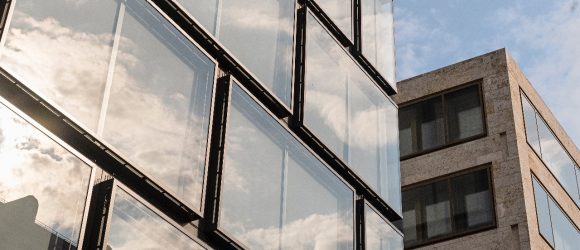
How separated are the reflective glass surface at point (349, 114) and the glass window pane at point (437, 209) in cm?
1263

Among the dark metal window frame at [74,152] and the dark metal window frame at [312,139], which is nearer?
the dark metal window frame at [74,152]

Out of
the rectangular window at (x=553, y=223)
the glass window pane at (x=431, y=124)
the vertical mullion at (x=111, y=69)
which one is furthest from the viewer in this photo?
the glass window pane at (x=431, y=124)

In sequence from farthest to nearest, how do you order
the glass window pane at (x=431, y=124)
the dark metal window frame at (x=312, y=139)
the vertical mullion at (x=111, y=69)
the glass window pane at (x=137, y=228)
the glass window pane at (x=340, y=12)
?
the glass window pane at (x=431, y=124) < the glass window pane at (x=340, y=12) < the dark metal window frame at (x=312, y=139) < the vertical mullion at (x=111, y=69) < the glass window pane at (x=137, y=228)

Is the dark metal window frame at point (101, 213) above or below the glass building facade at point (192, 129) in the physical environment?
below

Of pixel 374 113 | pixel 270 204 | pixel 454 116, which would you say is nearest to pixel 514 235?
pixel 454 116

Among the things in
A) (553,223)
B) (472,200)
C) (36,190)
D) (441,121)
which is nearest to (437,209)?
(472,200)

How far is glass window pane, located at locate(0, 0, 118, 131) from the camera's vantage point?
12.2 metres

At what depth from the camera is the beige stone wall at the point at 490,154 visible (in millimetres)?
32562

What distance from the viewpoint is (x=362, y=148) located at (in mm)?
20078

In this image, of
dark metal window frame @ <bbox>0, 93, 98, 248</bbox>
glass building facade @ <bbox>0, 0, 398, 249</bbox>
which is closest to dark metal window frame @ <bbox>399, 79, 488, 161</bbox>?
glass building facade @ <bbox>0, 0, 398, 249</bbox>

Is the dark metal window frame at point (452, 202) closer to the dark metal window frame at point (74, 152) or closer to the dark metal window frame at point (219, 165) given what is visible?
the dark metal window frame at point (219, 165)

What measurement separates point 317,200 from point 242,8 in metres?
3.47

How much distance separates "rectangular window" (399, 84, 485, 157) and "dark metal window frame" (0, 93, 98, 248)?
23.7 m

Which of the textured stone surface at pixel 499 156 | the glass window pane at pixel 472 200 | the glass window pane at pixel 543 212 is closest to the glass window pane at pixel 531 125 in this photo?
the textured stone surface at pixel 499 156
